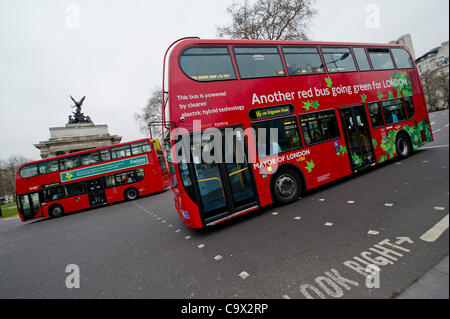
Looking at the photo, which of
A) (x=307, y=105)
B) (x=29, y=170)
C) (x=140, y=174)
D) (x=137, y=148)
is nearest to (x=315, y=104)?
(x=307, y=105)

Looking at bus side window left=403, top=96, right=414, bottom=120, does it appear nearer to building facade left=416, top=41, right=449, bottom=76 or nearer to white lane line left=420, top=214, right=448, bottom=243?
building facade left=416, top=41, right=449, bottom=76

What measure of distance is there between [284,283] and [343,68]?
20.3ft

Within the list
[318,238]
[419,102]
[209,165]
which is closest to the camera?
[318,238]

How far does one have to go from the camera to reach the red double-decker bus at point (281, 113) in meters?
4.24

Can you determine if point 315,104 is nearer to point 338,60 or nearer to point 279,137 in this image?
point 279,137

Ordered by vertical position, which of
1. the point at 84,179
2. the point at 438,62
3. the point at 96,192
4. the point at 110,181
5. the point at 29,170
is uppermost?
the point at 438,62

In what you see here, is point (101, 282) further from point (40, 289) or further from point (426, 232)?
point (426, 232)

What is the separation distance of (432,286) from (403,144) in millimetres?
6858

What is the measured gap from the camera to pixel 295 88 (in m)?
5.20

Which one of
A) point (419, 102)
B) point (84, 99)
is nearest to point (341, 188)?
point (419, 102)

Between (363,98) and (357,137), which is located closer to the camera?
(357,137)

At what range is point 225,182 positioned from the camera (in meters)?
4.42

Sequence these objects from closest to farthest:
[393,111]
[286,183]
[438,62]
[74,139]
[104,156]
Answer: [286,183] → [393,111] → [104,156] → [438,62] → [74,139]

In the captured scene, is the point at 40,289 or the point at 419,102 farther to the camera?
the point at 419,102
